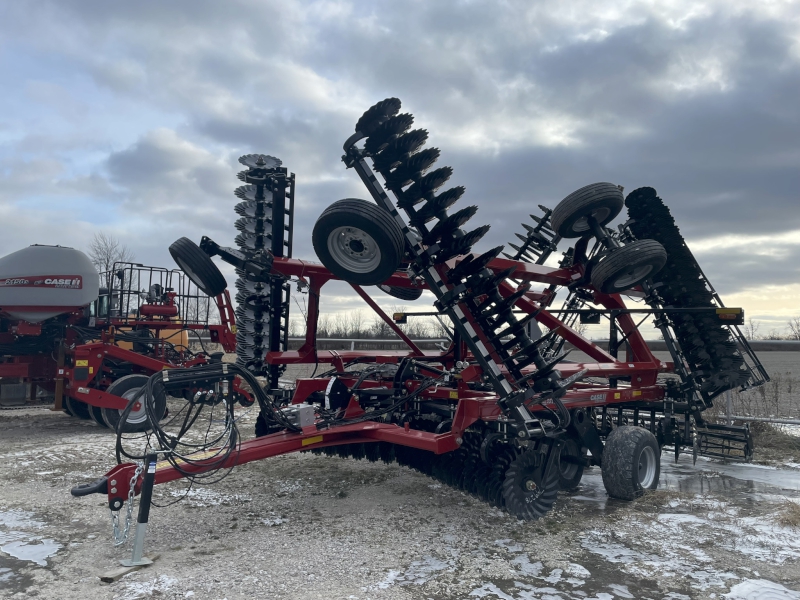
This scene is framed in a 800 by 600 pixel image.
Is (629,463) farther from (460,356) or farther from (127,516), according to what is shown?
(127,516)

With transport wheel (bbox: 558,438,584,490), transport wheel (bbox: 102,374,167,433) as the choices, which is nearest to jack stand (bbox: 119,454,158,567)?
transport wheel (bbox: 558,438,584,490)

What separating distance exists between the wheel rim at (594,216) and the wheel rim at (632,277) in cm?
63

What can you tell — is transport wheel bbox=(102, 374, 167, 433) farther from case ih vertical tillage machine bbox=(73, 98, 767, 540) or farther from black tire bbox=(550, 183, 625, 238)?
black tire bbox=(550, 183, 625, 238)

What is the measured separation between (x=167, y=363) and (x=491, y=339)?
7.07 meters

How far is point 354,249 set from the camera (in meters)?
5.12

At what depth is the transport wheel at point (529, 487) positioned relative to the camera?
5.00 metres

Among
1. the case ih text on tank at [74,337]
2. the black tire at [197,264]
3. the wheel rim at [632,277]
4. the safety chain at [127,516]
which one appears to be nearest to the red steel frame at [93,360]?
the case ih text on tank at [74,337]

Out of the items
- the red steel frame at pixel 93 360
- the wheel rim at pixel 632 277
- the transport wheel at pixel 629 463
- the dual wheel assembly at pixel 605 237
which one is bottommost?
the transport wheel at pixel 629 463

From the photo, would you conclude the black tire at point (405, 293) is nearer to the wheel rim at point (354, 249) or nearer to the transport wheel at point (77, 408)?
the wheel rim at point (354, 249)

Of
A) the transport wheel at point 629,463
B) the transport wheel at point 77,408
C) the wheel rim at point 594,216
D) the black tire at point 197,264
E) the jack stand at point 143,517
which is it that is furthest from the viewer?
the transport wheel at point 77,408

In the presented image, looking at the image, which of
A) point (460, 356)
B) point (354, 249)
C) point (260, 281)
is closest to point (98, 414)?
point (260, 281)

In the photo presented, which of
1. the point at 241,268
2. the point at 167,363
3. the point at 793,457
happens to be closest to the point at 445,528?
the point at 241,268

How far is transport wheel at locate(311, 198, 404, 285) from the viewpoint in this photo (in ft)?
15.8

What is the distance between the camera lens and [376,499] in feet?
19.1
